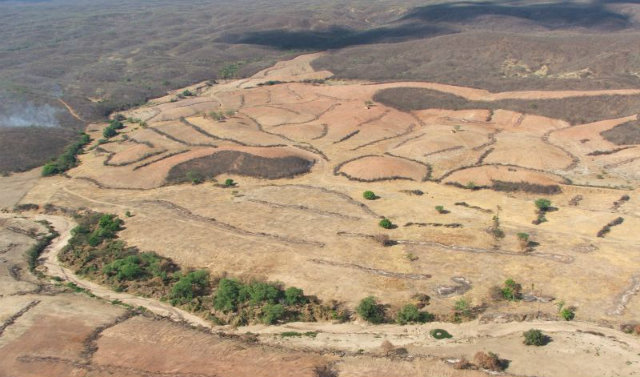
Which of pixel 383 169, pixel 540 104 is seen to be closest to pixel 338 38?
pixel 540 104

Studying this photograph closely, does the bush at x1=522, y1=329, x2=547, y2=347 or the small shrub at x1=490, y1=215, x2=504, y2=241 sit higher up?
the small shrub at x1=490, y1=215, x2=504, y2=241

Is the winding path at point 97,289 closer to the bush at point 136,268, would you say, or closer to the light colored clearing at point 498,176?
the bush at point 136,268

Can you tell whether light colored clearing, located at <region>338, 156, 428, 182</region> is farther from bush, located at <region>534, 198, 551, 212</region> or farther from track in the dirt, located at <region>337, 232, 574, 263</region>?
track in the dirt, located at <region>337, 232, 574, 263</region>

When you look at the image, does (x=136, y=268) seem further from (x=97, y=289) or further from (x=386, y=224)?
(x=386, y=224)

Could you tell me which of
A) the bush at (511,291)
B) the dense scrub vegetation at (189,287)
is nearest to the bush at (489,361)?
the bush at (511,291)

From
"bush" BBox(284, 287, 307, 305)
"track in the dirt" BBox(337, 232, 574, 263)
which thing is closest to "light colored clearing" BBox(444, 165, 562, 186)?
"track in the dirt" BBox(337, 232, 574, 263)

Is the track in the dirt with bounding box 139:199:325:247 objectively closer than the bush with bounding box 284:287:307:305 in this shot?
No
